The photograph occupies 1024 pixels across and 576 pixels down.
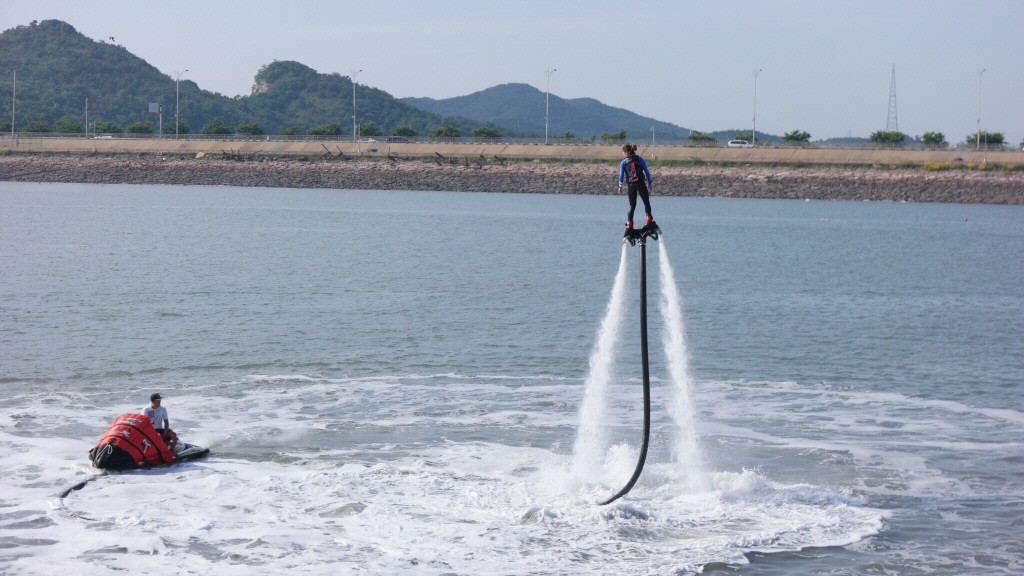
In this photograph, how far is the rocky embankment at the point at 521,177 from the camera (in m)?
147

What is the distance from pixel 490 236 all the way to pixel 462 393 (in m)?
60.1

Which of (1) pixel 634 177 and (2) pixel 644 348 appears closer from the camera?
(1) pixel 634 177

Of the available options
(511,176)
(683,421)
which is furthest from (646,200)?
(511,176)

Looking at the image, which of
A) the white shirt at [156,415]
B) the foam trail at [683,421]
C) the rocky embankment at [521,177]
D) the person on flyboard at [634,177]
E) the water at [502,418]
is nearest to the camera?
the person on flyboard at [634,177]

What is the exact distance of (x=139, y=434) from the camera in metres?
23.1

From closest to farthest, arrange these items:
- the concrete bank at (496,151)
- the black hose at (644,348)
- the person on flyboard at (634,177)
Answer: the person on flyboard at (634,177) < the black hose at (644,348) < the concrete bank at (496,151)

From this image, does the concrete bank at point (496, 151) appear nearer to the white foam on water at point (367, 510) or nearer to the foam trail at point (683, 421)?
the foam trail at point (683, 421)

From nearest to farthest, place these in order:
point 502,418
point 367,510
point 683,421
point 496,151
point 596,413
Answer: point 367,510 → point 596,413 → point 683,421 → point 502,418 → point 496,151

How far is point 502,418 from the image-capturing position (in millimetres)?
28656

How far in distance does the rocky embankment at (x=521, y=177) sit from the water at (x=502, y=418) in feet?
291

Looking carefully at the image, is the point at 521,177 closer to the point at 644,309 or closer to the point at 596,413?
the point at 596,413

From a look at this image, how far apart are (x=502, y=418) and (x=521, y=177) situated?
447 ft

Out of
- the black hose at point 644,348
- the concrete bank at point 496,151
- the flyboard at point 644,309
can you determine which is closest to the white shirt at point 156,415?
the flyboard at point 644,309

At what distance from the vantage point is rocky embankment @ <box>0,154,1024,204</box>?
147 metres
